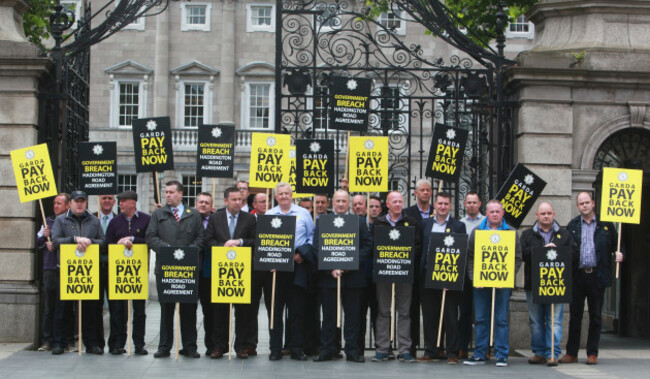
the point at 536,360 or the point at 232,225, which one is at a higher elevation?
the point at 232,225

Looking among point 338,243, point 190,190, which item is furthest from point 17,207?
point 190,190

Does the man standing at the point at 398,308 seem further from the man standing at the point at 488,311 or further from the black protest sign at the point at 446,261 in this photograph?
the man standing at the point at 488,311

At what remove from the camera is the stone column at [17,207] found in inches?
512

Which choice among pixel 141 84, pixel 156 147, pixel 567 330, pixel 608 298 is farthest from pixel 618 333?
pixel 141 84

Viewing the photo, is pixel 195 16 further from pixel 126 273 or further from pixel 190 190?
pixel 126 273

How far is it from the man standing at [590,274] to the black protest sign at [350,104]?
9.89 feet

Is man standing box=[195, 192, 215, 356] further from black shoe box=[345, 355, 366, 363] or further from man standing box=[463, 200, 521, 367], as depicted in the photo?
man standing box=[463, 200, 521, 367]

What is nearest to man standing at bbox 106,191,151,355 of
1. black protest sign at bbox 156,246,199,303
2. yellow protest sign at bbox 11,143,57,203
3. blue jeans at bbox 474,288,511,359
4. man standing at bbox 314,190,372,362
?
black protest sign at bbox 156,246,199,303

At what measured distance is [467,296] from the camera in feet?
40.8

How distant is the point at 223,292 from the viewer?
38.8ft

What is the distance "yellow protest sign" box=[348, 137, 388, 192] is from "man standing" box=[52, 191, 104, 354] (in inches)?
130

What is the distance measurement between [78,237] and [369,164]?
3760 mm

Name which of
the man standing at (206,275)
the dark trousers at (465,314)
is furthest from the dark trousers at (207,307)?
the dark trousers at (465,314)

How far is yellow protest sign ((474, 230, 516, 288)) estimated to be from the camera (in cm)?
1181
